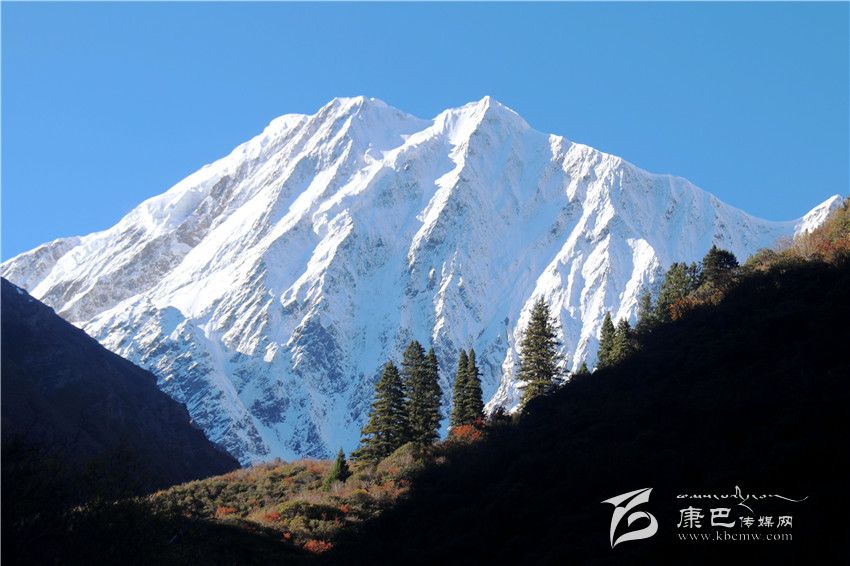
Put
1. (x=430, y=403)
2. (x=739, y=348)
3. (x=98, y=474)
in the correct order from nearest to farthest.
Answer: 1. (x=98, y=474)
2. (x=739, y=348)
3. (x=430, y=403)

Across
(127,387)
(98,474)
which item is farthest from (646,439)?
(127,387)

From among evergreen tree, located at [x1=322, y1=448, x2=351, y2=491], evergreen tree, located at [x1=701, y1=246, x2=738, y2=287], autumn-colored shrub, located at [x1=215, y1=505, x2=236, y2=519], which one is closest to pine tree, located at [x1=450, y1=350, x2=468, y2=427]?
evergreen tree, located at [x1=322, y1=448, x2=351, y2=491]

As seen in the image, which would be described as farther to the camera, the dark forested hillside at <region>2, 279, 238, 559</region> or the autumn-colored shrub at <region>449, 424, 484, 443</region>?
the dark forested hillside at <region>2, 279, 238, 559</region>

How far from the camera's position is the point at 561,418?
52.6 meters

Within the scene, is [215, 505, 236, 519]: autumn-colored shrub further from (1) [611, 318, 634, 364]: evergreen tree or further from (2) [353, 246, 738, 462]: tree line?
(1) [611, 318, 634, 364]: evergreen tree

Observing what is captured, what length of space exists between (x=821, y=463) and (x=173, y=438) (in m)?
91.5

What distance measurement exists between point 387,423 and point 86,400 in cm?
4639

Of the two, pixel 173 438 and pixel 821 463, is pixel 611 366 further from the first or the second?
pixel 173 438

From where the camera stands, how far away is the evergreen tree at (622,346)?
62.2 metres

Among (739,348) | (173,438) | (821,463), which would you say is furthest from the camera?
(173,438)

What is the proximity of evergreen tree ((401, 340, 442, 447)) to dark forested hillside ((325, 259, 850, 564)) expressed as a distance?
12.2 m

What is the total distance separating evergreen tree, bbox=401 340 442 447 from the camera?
230ft

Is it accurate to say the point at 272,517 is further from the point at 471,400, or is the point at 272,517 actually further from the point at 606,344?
the point at 606,344

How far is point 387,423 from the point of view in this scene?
7025 centimetres
